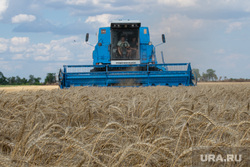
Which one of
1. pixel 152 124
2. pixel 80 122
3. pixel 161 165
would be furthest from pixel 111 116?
pixel 161 165

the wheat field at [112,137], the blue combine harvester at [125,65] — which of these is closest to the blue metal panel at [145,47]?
the blue combine harvester at [125,65]

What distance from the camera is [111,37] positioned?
51.5 feet

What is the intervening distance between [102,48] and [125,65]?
2202mm

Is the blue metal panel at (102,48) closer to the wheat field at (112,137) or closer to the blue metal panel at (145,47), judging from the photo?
the blue metal panel at (145,47)

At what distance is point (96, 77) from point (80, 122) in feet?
35.1

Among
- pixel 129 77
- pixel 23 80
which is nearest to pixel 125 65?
pixel 129 77

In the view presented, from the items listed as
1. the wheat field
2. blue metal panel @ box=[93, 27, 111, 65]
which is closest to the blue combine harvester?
blue metal panel @ box=[93, 27, 111, 65]

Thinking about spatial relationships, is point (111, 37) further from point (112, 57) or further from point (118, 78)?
point (118, 78)

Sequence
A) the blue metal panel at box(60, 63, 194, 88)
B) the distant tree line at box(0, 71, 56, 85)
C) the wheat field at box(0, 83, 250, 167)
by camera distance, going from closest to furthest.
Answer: the wheat field at box(0, 83, 250, 167)
the blue metal panel at box(60, 63, 194, 88)
the distant tree line at box(0, 71, 56, 85)

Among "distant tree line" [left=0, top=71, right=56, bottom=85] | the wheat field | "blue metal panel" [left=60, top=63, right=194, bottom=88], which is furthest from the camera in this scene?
"distant tree line" [left=0, top=71, right=56, bottom=85]

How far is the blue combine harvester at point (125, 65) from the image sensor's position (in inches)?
554

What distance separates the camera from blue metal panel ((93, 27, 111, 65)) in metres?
16.0

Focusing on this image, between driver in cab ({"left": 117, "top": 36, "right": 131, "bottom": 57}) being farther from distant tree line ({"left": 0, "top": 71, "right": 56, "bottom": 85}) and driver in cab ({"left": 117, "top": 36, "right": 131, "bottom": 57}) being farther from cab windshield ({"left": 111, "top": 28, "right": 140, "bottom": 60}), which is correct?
distant tree line ({"left": 0, "top": 71, "right": 56, "bottom": 85})

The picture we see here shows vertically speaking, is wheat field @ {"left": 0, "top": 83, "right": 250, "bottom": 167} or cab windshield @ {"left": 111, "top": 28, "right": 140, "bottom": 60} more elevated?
cab windshield @ {"left": 111, "top": 28, "right": 140, "bottom": 60}
